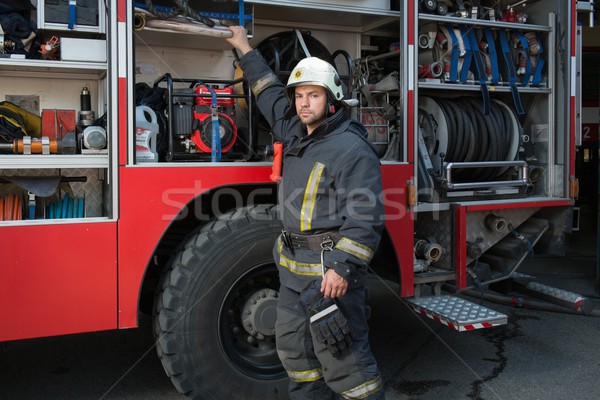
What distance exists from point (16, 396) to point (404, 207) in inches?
110

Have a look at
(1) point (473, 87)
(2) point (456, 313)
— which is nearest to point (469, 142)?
(1) point (473, 87)

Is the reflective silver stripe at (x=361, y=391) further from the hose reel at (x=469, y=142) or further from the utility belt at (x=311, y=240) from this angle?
the hose reel at (x=469, y=142)

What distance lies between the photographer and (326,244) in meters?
3.09

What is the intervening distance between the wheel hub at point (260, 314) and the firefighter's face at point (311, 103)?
3.71 feet

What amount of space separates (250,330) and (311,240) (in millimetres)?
867

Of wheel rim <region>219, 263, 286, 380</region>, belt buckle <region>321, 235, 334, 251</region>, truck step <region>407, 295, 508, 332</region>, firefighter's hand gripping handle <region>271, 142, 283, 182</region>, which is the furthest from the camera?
truck step <region>407, 295, 508, 332</region>

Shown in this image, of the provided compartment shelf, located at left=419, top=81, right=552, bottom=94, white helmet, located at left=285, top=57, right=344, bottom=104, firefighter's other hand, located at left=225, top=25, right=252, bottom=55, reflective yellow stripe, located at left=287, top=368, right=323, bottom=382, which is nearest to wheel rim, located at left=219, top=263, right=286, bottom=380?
reflective yellow stripe, located at left=287, top=368, right=323, bottom=382

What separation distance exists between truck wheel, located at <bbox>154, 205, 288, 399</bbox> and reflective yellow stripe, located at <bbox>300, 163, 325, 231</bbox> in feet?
1.92

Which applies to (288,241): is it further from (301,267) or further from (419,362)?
(419,362)

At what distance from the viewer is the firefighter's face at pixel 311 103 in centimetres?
320

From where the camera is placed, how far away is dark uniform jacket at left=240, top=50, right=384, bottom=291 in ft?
9.76

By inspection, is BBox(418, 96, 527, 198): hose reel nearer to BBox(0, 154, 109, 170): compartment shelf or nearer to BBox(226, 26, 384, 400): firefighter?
BBox(226, 26, 384, 400): firefighter

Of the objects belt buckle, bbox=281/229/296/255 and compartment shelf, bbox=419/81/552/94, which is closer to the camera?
belt buckle, bbox=281/229/296/255

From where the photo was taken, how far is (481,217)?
15.5ft
